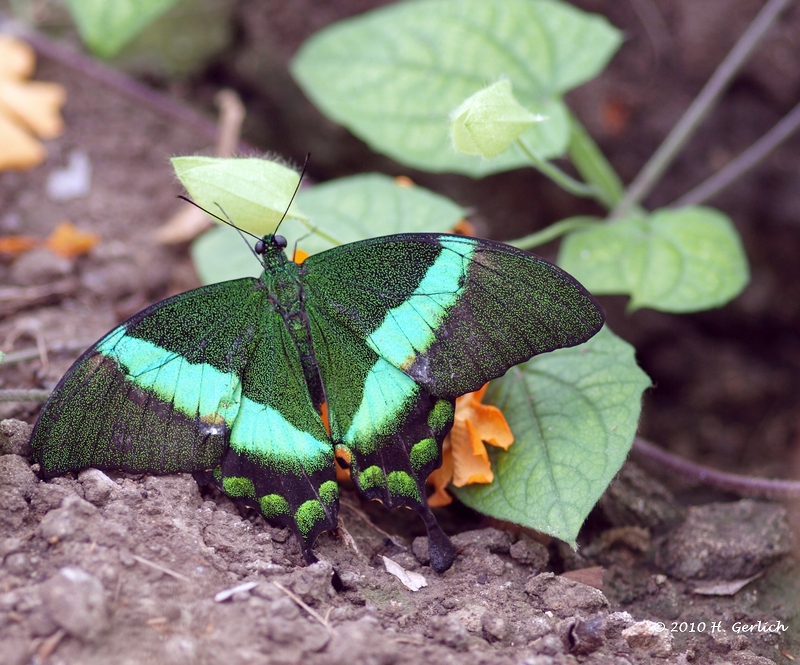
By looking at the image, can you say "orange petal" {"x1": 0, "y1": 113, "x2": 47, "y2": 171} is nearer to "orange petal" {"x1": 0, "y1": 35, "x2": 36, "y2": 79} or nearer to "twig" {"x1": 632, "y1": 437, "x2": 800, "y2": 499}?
"orange petal" {"x1": 0, "y1": 35, "x2": 36, "y2": 79}

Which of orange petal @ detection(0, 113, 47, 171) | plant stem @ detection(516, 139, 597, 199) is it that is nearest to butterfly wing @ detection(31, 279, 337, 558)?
plant stem @ detection(516, 139, 597, 199)

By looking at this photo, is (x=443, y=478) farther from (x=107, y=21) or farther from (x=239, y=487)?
(x=107, y=21)

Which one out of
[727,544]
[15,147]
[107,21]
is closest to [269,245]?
[107,21]

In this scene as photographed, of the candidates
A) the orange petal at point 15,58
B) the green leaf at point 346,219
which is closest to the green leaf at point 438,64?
the green leaf at point 346,219

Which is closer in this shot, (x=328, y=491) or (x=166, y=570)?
(x=166, y=570)

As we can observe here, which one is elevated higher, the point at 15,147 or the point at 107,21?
the point at 107,21

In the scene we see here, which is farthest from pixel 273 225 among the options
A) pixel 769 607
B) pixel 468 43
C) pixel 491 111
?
pixel 769 607
